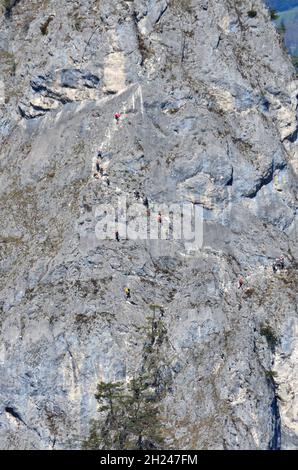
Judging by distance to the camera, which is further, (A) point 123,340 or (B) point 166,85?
(B) point 166,85

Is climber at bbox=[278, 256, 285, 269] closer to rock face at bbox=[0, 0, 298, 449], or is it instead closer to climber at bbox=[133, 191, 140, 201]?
rock face at bbox=[0, 0, 298, 449]

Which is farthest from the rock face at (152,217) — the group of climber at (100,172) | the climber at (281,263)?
the climber at (281,263)

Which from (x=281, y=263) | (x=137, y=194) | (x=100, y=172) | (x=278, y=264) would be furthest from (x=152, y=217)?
(x=281, y=263)

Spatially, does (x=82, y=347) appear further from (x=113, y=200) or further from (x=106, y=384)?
(x=113, y=200)

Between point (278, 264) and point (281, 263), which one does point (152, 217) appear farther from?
point (281, 263)

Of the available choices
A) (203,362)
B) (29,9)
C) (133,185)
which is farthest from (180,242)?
(29,9)

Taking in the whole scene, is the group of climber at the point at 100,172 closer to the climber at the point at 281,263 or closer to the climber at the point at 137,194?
the climber at the point at 137,194
